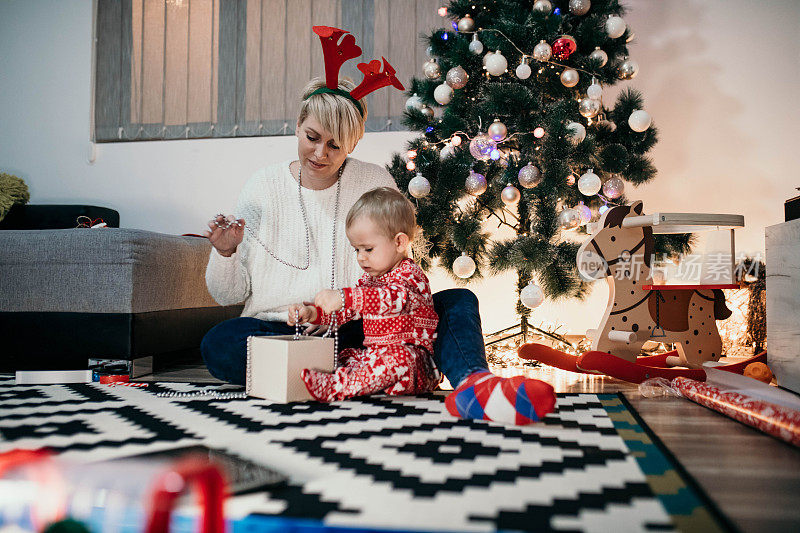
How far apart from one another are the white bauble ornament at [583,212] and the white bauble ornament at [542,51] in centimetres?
49

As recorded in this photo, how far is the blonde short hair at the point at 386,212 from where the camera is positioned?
1.26 m

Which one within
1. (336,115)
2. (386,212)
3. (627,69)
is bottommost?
(386,212)

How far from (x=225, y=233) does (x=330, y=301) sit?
307 mm

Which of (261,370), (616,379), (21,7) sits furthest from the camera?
(21,7)

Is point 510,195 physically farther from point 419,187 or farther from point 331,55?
point 331,55

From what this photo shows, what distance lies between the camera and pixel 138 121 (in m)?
2.71

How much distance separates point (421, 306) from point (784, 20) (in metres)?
2.15

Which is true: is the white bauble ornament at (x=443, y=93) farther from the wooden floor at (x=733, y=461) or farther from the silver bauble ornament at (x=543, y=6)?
the wooden floor at (x=733, y=461)

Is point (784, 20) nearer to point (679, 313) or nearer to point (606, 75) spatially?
point (606, 75)

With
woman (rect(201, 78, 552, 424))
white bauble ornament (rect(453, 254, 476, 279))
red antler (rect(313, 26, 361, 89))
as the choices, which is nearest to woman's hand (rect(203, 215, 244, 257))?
woman (rect(201, 78, 552, 424))

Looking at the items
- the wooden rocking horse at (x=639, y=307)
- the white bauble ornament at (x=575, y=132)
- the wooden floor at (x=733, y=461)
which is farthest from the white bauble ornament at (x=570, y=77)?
the wooden floor at (x=733, y=461)

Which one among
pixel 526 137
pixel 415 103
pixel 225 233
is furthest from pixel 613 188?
pixel 225 233

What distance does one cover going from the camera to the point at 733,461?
80 cm

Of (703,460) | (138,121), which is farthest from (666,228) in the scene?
(138,121)
